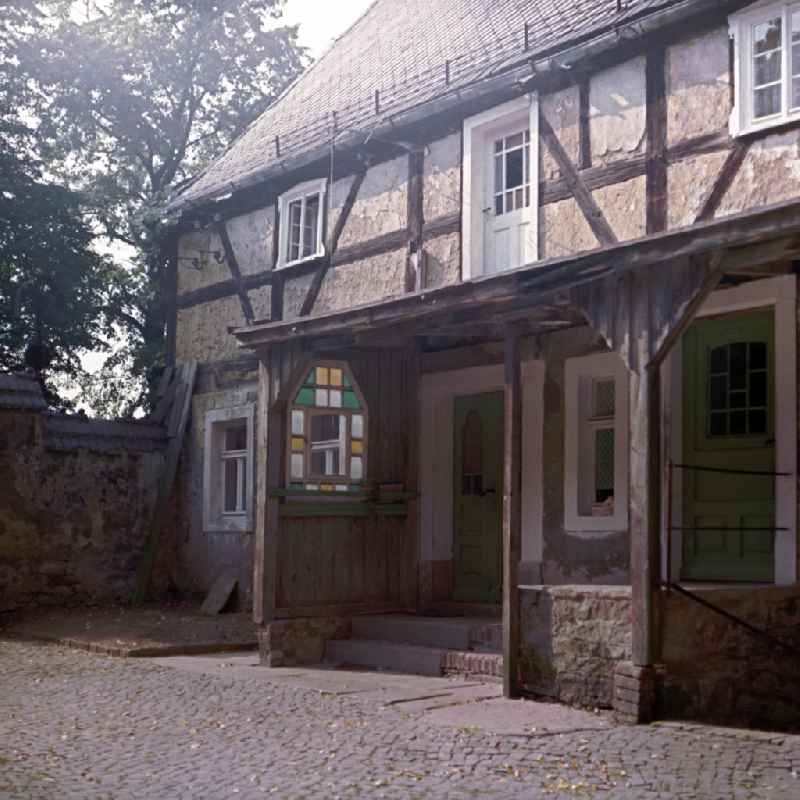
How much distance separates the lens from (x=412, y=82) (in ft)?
45.3

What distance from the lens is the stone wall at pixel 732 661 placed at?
829cm

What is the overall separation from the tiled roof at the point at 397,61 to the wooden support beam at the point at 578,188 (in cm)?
73

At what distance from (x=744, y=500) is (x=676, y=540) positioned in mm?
688

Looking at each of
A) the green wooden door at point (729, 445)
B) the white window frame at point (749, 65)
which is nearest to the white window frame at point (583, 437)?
the green wooden door at point (729, 445)

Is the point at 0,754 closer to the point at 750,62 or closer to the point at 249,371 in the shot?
the point at 750,62

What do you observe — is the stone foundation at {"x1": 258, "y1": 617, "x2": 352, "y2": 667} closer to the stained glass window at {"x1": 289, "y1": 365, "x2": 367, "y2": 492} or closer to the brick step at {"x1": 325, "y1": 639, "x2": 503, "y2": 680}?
the brick step at {"x1": 325, "y1": 639, "x2": 503, "y2": 680}

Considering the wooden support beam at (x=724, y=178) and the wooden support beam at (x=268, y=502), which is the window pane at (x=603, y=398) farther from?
the wooden support beam at (x=268, y=502)

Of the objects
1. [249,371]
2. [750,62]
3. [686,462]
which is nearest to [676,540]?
[686,462]

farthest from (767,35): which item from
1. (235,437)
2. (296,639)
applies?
(235,437)

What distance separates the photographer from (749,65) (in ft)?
32.8

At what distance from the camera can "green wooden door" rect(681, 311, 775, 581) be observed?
1006 centimetres

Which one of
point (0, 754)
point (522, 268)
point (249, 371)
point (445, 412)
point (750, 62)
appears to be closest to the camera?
point (0, 754)

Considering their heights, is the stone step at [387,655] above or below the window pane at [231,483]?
below

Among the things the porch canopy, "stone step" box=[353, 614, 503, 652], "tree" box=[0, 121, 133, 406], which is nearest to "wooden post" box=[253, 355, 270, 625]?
"stone step" box=[353, 614, 503, 652]
